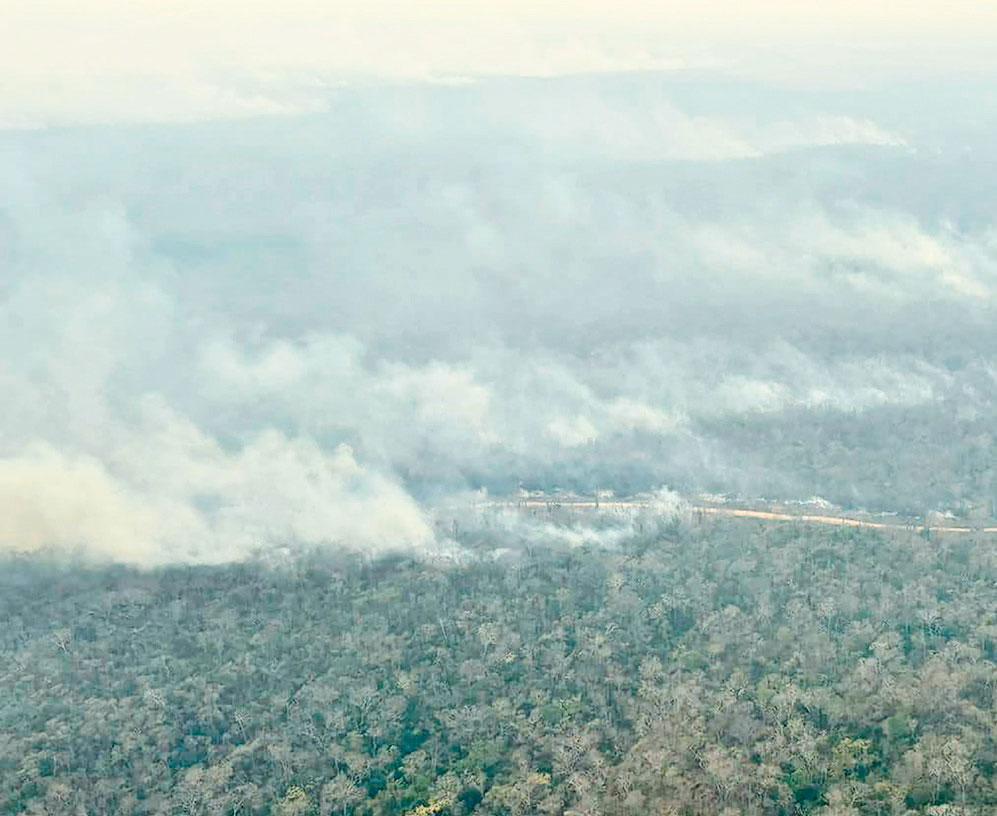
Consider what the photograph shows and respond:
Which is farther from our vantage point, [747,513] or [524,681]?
[747,513]

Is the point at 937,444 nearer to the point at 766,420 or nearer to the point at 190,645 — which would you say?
the point at 766,420

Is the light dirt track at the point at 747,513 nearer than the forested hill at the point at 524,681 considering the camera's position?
No

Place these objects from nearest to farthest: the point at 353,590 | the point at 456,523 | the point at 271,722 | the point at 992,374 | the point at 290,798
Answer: the point at 290,798 < the point at 271,722 < the point at 353,590 < the point at 456,523 < the point at 992,374

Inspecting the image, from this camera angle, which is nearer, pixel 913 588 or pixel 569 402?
pixel 913 588

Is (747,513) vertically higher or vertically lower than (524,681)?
higher

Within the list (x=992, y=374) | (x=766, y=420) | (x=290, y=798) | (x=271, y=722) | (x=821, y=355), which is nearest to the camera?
(x=290, y=798)

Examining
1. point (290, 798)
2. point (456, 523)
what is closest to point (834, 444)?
point (456, 523)
